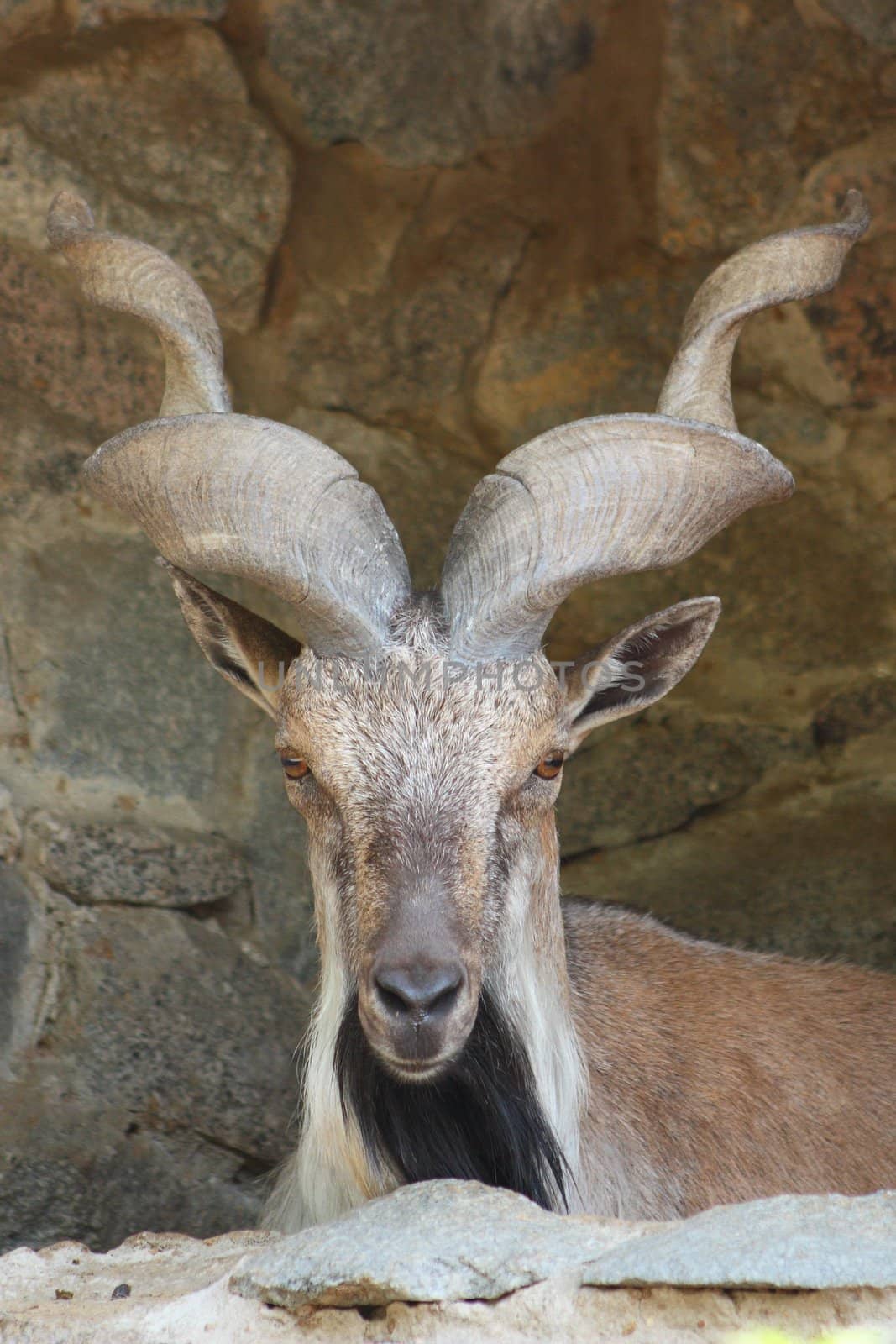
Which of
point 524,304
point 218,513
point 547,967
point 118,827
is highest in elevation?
point 524,304

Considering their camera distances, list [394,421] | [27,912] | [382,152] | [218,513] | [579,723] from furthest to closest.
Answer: [394,421]
[382,152]
[27,912]
[579,723]
[218,513]

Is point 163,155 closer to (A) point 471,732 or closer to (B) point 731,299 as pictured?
(B) point 731,299

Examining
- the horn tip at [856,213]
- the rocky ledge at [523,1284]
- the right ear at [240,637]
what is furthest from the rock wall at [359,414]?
the rocky ledge at [523,1284]

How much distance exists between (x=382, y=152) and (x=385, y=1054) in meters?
3.75

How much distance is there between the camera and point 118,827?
588 cm

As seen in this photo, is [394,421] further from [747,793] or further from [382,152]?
[747,793]

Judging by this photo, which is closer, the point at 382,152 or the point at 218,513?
the point at 218,513

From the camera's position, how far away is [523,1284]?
295 centimetres

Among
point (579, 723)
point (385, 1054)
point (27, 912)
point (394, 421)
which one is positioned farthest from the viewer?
point (394, 421)

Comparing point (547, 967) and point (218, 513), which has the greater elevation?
point (218, 513)

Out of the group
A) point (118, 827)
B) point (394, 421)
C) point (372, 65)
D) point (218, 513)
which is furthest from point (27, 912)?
point (372, 65)

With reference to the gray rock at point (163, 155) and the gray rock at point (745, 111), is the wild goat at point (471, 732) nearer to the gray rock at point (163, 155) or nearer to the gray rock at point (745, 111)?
the gray rock at point (745, 111)

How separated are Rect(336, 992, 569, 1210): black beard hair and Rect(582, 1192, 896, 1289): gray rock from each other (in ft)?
3.00

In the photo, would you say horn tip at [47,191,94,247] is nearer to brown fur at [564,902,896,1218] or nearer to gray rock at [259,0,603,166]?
gray rock at [259,0,603,166]
